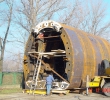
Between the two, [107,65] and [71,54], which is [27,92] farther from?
[107,65]

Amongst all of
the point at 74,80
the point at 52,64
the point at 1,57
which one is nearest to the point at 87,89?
the point at 74,80

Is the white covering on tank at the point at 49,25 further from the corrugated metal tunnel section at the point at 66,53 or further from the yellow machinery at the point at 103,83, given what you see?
the yellow machinery at the point at 103,83

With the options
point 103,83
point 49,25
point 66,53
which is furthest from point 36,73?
point 103,83

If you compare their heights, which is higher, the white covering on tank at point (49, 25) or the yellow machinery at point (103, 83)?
the white covering on tank at point (49, 25)

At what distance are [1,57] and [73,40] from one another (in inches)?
648

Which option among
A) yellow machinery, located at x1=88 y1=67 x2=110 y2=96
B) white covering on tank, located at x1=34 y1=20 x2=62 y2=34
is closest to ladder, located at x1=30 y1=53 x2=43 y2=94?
white covering on tank, located at x1=34 y1=20 x2=62 y2=34

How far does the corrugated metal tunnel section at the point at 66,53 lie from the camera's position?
44.0 ft

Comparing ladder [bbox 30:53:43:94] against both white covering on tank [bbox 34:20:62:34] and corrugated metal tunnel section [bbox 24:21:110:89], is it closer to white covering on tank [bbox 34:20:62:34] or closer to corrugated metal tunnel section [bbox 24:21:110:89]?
corrugated metal tunnel section [bbox 24:21:110:89]

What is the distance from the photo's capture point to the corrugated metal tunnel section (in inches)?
528

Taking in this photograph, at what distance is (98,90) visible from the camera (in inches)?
609

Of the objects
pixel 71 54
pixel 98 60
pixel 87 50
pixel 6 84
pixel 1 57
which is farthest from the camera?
pixel 1 57

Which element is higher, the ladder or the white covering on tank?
the white covering on tank

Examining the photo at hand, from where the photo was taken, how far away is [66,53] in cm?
1345

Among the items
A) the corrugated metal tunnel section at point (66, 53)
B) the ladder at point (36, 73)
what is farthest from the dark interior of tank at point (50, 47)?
the ladder at point (36, 73)
